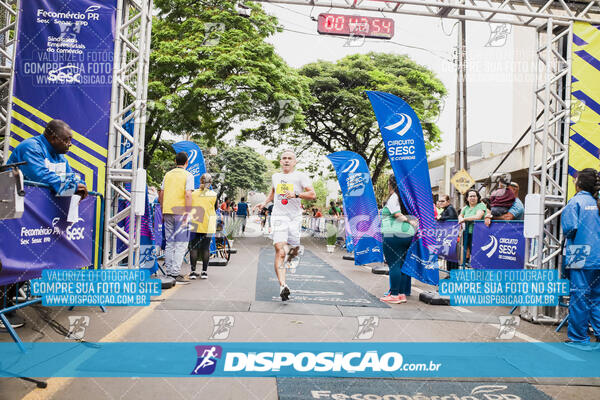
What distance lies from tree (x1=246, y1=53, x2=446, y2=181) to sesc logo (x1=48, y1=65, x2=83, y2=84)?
60.4 ft

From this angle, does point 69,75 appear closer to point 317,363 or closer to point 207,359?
point 207,359

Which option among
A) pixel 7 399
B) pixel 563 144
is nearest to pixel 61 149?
pixel 7 399

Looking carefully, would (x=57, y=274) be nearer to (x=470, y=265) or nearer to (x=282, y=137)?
(x=470, y=265)

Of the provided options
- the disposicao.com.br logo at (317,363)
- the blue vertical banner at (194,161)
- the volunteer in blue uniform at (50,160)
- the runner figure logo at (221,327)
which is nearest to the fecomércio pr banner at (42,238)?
the volunteer in blue uniform at (50,160)

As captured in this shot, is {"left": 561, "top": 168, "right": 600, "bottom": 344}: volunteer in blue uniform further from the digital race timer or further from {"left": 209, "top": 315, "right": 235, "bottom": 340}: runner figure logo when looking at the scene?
the digital race timer

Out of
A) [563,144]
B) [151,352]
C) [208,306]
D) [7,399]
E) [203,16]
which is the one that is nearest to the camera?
[7,399]

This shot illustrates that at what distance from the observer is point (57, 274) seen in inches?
181

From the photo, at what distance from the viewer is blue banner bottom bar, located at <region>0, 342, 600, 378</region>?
3380mm

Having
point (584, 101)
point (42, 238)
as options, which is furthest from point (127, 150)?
point (584, 101)

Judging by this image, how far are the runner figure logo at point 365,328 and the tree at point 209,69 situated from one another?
11.8 m

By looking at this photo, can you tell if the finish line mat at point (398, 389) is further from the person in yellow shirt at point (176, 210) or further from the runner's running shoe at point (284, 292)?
the person in yellow shirt at point (176, 210)

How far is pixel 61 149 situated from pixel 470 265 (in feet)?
22.0

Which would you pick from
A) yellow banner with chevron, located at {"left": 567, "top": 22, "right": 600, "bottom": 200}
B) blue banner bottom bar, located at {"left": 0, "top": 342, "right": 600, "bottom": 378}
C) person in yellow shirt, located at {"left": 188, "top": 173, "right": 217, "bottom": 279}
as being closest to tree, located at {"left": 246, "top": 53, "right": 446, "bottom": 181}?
person in yellow shirt, located at {"left": 188, "top": 173, "right": 217, "bottom": 279}

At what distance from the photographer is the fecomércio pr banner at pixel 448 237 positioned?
29.4 ft
